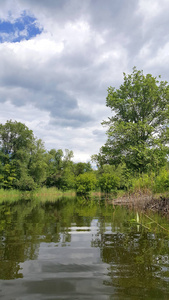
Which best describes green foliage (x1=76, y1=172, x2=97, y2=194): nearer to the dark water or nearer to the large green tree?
the large green tree

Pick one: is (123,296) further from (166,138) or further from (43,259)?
(166,138)

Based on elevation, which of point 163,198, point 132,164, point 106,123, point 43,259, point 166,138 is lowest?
point 43,259

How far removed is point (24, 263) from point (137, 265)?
213 centimetres

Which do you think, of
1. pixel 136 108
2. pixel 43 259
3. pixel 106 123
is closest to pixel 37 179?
pixel 106 123

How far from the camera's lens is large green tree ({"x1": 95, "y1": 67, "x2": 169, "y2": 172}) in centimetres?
2377

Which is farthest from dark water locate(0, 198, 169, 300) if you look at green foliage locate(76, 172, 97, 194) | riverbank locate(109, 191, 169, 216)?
green foliage locate(76, 172, 97, 194)

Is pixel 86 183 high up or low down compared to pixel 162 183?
up

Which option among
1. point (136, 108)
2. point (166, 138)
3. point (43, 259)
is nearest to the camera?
point (43, 259)

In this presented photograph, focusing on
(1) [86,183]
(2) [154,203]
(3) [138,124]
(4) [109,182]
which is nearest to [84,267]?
(2) [154,203]

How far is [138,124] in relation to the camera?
25.3 metres

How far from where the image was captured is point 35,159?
54.4 meters

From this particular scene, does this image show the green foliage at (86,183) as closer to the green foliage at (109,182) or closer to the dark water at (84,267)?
the green foliage at (109,182)

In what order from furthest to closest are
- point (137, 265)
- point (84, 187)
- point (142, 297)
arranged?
1. point (84, 187)
2. point (137, 265)
3. point (142, 297)

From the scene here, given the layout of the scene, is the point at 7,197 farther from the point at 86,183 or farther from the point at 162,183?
the point at 162,183
